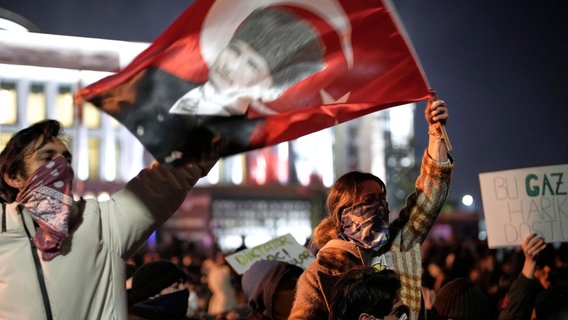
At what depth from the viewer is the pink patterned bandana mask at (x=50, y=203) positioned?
2.65 m

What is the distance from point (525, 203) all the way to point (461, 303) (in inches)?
46.0

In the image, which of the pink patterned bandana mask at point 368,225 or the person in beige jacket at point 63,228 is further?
the pink patterned bandana mask at point 368,225

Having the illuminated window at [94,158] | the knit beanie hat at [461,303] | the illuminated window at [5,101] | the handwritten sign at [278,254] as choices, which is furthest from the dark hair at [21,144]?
the illuminated window at [94,158]

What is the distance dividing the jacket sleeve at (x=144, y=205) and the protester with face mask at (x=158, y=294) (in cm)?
179

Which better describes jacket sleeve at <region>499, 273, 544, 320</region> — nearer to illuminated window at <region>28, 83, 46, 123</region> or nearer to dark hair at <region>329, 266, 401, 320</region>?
dark hair at <region>329, 266, 401, 320</region>

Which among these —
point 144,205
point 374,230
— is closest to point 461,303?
point 374,230

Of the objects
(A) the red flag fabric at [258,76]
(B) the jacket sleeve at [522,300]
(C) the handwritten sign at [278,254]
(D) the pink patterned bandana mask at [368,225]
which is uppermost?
(A) the red flag fabric at [258,76]

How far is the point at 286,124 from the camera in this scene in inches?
121

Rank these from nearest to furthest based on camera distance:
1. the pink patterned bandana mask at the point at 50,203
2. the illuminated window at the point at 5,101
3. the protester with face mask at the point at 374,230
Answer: the pink patterned bandana mask at the point at 50,203, the protester with face mask at the point at 374,230, the illuminated window at the point at 5,101

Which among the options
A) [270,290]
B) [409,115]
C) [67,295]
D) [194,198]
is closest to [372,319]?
[67,295]

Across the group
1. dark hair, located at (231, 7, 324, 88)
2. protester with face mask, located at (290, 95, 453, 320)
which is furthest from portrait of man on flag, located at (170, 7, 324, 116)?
protester with face mask, located at (290, 95, 453, 320)

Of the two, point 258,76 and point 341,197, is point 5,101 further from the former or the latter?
point 258,76

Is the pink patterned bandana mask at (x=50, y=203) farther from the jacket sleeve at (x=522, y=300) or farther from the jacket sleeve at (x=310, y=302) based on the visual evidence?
the jacket sleeve at (x=522, y=300)

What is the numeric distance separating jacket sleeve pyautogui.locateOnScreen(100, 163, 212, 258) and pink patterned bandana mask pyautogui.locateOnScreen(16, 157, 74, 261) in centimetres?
18
